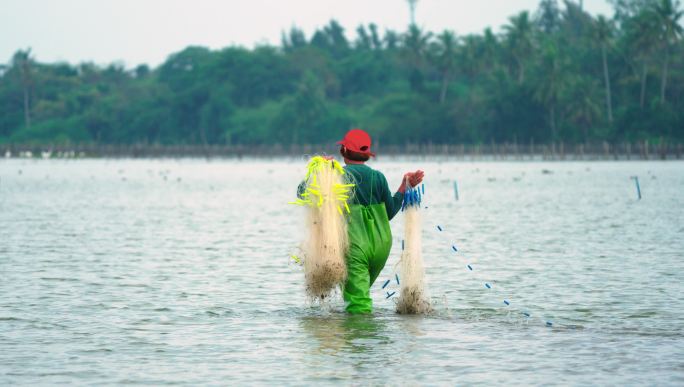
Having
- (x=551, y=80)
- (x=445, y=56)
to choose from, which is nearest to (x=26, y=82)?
(x=445, y=56)

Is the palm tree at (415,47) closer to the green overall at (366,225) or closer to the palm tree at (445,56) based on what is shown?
the palm tree at (445,56)

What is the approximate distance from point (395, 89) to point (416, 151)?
22.3 metres

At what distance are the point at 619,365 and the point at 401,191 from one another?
3.06 m

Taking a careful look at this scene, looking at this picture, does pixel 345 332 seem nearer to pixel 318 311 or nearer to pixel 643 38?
pixel 318 311

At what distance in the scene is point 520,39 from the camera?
122 meters

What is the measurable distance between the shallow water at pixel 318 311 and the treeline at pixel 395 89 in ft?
273

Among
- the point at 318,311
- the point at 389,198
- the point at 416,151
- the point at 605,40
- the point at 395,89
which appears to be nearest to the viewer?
the point at 389,198

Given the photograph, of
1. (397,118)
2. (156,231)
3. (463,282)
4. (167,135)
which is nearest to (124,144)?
(167,135)

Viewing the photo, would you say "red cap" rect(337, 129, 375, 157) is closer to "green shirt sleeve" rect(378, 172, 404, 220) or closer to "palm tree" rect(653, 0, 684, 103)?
"green shirt sleeve" rect(378, 172, 404, 220)

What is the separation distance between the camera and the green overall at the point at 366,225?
11375mm

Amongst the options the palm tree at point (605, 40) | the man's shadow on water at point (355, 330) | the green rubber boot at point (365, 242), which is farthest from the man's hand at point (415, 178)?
the palm tree at point (605, 40)

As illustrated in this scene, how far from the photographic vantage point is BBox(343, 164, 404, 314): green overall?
11.4 m

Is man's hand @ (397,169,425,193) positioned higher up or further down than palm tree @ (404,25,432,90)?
further down

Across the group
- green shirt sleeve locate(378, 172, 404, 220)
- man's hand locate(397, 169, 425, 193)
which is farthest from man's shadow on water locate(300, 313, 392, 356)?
man's hand locate(397, 169, 425, 193)
